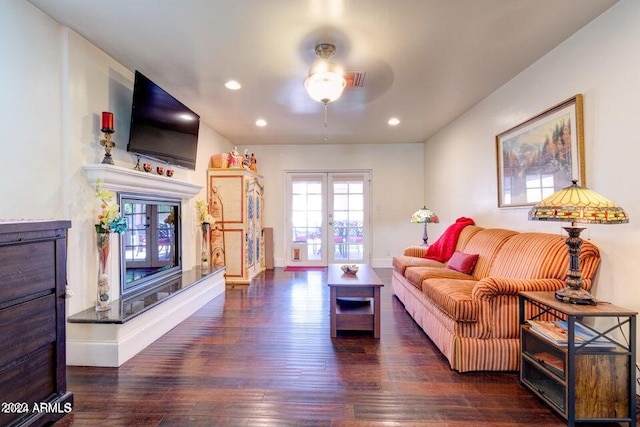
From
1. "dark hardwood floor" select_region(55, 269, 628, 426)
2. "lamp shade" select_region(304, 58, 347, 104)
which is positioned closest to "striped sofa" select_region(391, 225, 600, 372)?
"dark hardwood floor" select_region(55, 269, 628, 426)

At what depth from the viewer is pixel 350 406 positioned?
72.6 inches

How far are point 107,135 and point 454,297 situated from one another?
10.5 ft

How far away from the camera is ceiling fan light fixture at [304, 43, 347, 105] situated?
8.28ft

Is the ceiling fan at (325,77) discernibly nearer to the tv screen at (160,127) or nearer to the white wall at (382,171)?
the tv screen at (160,127)

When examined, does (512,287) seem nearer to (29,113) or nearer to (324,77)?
(324,77)

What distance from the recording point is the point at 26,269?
5.03 feet

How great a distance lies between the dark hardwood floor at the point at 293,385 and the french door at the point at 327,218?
3382mm

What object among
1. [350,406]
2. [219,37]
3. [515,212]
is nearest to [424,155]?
[515,212]

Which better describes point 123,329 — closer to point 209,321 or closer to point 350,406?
point 209,321

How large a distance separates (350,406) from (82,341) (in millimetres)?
2112

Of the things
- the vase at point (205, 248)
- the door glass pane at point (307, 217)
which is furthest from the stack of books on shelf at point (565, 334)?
the door glass pane at point (307, 217)

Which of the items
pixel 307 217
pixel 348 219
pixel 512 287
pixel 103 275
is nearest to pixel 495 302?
pixel 512 287

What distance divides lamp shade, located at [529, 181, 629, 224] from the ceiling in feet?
4.36

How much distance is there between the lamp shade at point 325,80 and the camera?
2.53 metres
